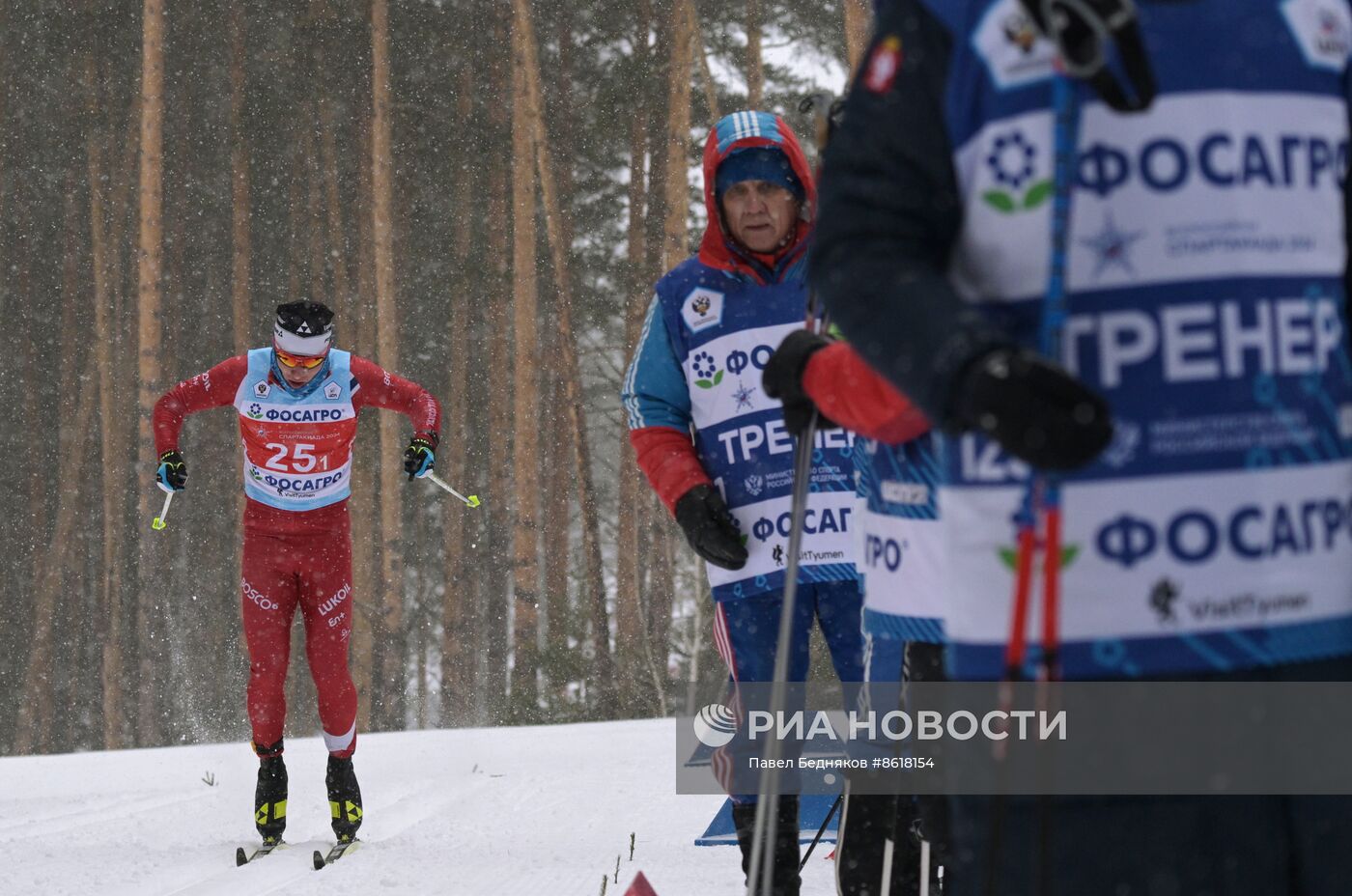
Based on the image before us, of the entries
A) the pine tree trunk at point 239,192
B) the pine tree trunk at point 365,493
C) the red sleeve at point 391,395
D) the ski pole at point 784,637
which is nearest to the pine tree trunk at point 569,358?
the pine tree trunk at point 365,493

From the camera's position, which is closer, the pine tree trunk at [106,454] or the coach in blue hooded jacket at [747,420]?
the coach in blue hooded jacket at [747,420]

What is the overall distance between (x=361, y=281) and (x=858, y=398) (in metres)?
22.3

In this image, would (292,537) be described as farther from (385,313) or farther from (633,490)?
(633,490)

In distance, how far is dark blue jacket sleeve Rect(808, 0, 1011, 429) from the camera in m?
1.57

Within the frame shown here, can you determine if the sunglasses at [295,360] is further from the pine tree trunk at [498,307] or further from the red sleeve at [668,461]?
the pine tree trunk at [498,307]

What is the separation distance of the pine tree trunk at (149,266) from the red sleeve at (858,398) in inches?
658

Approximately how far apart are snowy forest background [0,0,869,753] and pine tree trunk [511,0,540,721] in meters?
0.05

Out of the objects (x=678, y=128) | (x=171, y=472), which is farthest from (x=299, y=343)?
(x=678, y=128)

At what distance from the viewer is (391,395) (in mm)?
6957

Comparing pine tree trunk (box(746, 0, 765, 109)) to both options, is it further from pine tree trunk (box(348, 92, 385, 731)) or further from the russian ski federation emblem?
the russian ski federation emblem

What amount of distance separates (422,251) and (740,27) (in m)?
6.51

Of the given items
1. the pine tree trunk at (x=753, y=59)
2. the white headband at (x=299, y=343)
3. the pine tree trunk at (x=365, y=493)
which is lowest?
the white headband at (x=299, y=343)

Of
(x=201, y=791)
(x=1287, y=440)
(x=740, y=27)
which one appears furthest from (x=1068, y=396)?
(x=740, y=27)

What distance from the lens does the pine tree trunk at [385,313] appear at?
61.3ft
